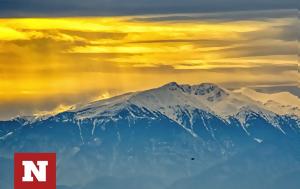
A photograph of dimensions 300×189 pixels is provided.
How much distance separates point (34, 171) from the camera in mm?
14711

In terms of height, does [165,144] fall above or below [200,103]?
below

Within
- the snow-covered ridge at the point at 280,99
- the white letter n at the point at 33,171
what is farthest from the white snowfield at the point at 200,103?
the white letter n at the point at 33,171

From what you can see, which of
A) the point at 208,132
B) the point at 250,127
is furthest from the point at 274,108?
the point at 208,132

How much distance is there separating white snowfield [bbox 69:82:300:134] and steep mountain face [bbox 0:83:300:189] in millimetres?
35

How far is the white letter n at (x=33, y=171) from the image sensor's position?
14.7 meters

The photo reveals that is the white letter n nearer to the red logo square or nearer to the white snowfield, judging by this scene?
the red logo square

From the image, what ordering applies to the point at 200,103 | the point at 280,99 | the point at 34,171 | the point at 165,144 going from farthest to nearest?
1. the point at 200,103
2. the point at 165,144
3. the point at 280,99
4. the point at 34,171

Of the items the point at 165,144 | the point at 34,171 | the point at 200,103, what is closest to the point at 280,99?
the point at 165,144

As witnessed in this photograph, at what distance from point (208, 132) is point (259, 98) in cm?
312

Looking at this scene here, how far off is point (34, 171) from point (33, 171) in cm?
3

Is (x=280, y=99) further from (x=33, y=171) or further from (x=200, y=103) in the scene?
(x=33, y=171)

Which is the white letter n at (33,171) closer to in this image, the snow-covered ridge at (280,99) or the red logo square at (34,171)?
the red logo square at (34,171)

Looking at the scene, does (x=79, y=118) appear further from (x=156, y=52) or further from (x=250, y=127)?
(x=250, y=127)

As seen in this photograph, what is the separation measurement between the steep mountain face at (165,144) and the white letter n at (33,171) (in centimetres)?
46
